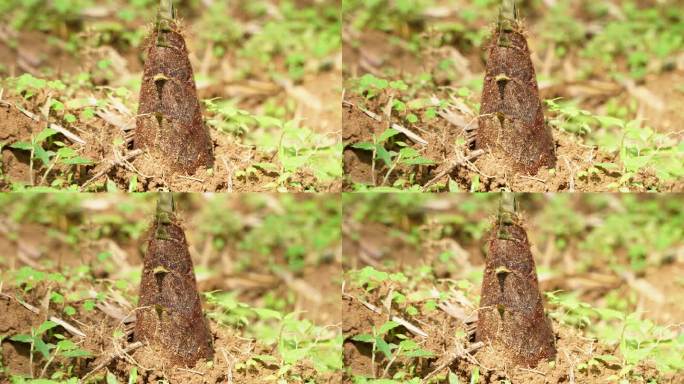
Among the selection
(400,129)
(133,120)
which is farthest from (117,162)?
(400,129)

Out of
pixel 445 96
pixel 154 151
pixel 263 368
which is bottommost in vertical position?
pixel 263 368

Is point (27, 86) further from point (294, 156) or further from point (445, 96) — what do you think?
point (445, 96)

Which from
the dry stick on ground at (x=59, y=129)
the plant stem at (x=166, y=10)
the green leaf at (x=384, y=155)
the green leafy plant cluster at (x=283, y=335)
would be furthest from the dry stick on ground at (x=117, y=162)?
the green leaf at (x=384, y=155)

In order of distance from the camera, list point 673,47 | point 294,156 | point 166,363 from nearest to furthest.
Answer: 1. point 166,363
2. point 294,156
3. point 673,47

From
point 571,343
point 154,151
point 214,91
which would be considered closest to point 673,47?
point 571,343

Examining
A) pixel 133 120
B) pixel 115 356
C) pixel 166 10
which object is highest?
pixel 166 10

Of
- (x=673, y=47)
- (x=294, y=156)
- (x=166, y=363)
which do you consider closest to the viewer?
(x=166, y=363)

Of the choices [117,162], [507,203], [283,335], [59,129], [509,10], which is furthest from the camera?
[283,335]

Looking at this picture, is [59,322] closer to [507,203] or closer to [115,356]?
[115,356]
